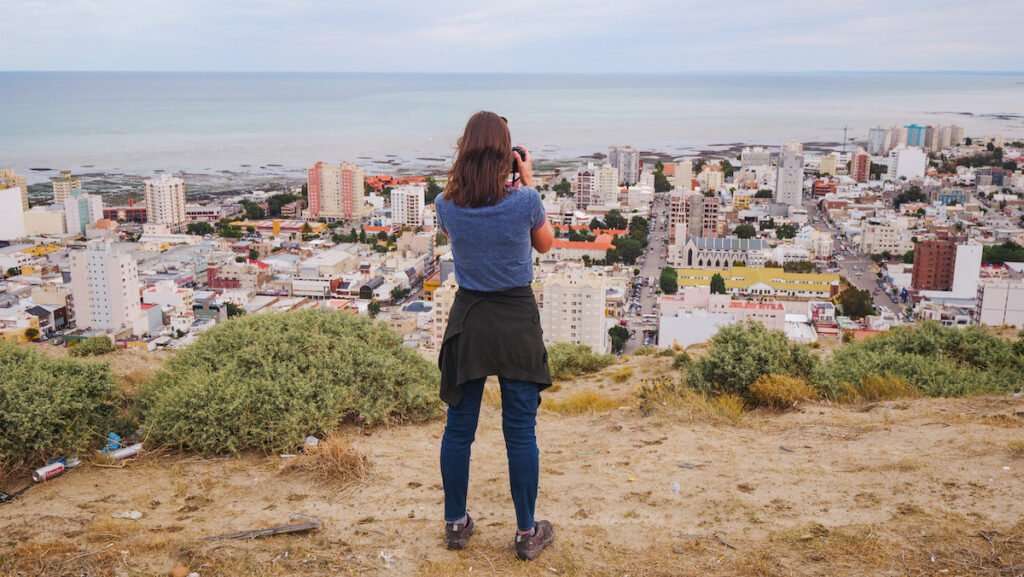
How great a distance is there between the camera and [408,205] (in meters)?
29.6

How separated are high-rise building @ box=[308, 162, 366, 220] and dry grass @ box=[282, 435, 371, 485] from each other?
1145 inches

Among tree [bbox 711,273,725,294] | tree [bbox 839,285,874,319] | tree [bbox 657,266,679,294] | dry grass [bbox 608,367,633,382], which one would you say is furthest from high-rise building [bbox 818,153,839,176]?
dry grass [bbox 608,367,633,382]

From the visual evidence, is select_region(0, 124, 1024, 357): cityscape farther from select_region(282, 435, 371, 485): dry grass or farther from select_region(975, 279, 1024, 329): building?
select_region(282, 435, 371, 485): dry grass

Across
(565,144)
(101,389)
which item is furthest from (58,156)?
(101,389)

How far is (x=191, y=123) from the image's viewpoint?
2349 inches

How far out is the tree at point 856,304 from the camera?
16984mm

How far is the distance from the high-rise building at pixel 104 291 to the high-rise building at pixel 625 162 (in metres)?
27.8

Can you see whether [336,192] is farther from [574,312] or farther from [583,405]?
[583,405]

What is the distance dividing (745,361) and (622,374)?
4.69 ft

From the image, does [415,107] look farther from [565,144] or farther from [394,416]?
[394,416]

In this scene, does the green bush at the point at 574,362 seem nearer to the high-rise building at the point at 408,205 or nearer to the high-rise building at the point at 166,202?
the high-rise building at the point at 408,205

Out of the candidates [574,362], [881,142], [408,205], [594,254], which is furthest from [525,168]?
[881,142]

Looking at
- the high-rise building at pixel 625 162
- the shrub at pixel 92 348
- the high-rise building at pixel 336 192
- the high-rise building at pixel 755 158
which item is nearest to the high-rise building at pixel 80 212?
the high-rise building at pixel 336 192

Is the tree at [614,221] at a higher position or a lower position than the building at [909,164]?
lower
